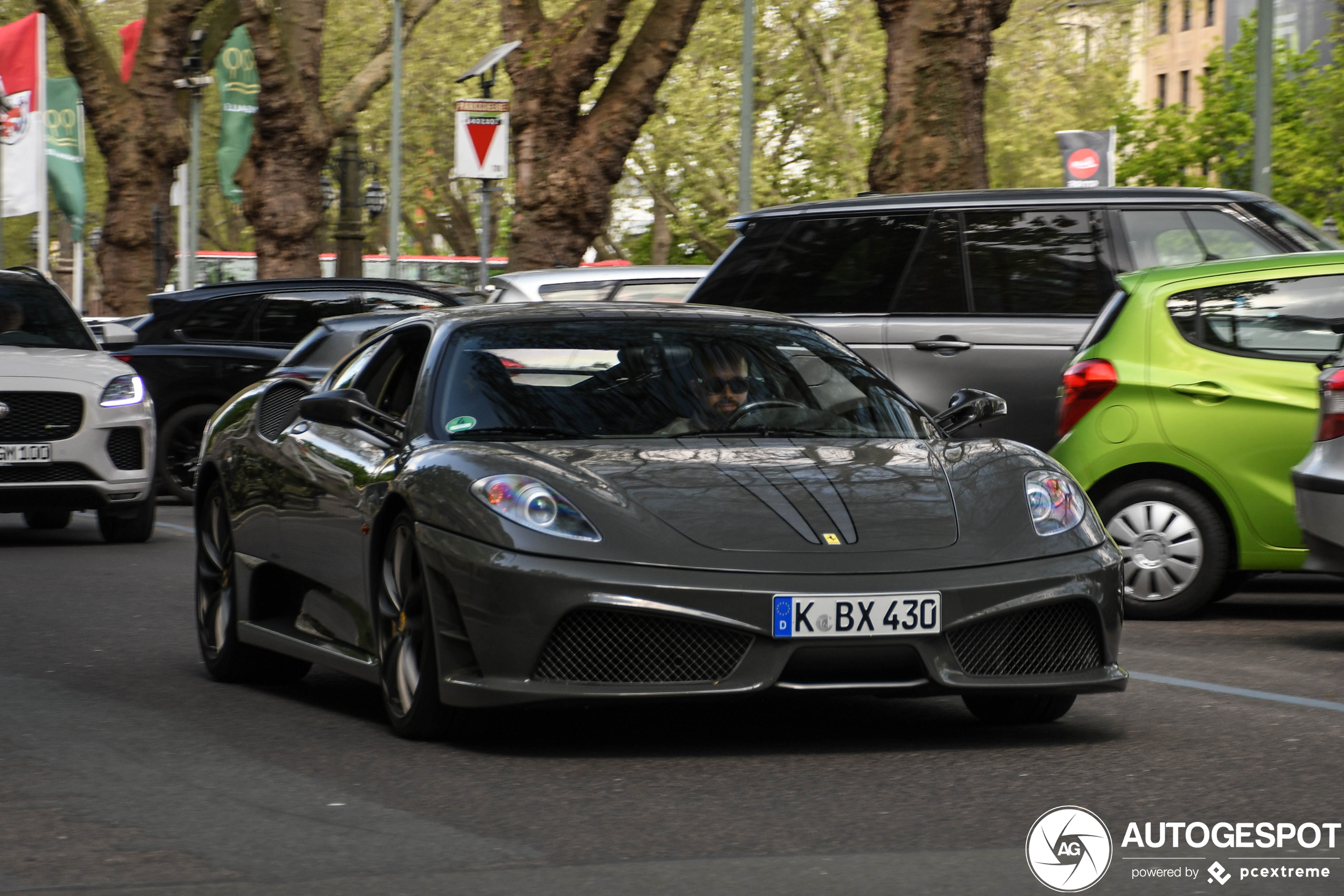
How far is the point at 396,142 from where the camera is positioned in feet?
141

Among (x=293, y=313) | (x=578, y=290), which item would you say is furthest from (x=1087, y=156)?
(x=293, y=313)

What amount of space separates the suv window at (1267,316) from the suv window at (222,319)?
9.63 meters

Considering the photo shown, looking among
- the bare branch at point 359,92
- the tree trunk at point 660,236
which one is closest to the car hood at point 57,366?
the bare branch at point 359,92

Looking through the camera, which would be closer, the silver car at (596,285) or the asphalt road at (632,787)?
the asphalt road at (632,787)

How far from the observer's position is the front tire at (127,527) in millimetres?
14406

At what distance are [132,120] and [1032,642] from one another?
3021 cm

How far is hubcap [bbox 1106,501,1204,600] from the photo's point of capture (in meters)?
9.87

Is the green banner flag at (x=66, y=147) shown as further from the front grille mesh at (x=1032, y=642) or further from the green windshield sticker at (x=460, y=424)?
the front grille mesh at (x=1032, y=642)

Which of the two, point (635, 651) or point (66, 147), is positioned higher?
point (635, 651)

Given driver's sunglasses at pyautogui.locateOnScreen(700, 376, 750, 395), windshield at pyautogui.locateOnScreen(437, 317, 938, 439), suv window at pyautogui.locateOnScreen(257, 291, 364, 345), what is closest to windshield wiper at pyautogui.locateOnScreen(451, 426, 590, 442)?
windshield at pyautogui.locateOnScreen(437, 317, 938, 439)

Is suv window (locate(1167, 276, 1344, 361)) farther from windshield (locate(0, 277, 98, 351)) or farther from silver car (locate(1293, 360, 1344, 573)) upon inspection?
windshield (locate(0, 277, 98, 351))

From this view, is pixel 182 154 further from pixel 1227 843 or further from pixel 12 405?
pixel 1227 843

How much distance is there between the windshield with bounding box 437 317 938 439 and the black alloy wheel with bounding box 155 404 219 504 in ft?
35.7

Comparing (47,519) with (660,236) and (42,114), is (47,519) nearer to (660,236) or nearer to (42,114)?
(42,114)
